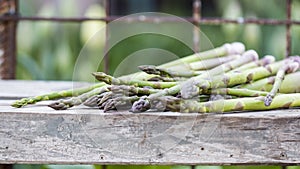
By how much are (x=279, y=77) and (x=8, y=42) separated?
3.00 ft

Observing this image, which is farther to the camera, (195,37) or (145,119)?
(195,37)

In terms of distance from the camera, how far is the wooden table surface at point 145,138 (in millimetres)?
886

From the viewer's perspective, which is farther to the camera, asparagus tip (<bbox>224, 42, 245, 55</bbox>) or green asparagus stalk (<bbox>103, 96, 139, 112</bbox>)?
asparagus tip (<bbox>224, 42, 245, 55</bbox>)

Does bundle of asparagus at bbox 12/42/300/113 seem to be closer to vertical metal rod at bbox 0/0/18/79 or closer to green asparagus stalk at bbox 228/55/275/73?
green asparagus stalk at bbox 228/55/275/73

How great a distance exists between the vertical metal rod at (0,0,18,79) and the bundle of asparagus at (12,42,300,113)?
0.66 meters

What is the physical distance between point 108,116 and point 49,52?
1.24 meters

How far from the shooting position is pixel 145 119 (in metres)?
0.89

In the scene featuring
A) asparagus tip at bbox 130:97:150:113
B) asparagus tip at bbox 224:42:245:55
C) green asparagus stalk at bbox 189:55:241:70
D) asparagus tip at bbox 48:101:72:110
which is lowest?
asparagus tip at bbox 48:101:72:110

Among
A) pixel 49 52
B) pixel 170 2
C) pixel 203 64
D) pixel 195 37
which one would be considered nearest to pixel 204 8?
pixel 170 2

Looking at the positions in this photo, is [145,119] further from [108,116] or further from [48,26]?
[48,26]

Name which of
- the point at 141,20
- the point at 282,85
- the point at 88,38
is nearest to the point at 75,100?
the point at 282,85

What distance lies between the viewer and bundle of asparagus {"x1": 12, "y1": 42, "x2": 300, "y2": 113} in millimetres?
898

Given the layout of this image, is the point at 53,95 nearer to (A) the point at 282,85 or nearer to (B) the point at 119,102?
(B) the point at 119,102

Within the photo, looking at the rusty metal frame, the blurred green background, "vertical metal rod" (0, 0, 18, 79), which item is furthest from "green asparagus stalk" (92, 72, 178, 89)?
the blurred green background
